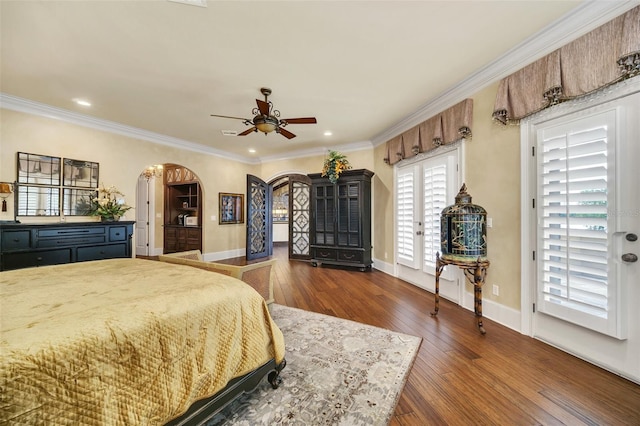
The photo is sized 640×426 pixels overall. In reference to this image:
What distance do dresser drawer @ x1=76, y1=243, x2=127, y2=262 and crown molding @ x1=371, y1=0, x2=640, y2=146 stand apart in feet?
17.9

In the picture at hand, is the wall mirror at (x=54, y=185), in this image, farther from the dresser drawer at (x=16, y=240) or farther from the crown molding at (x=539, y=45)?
the crown molding at (x=539, y=45)

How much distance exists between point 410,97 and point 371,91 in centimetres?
62

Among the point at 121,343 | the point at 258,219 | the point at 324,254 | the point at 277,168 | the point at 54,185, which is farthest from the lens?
the point at 277,168

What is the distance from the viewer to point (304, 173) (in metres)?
6.41

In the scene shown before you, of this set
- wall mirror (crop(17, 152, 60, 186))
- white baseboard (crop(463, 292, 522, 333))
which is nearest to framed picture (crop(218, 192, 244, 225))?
wall mirror (crop(17, 152, 60, 186))

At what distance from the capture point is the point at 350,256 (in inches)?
206

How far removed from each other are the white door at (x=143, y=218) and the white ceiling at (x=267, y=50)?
144 inches

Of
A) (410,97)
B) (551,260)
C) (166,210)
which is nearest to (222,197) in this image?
(166,210)

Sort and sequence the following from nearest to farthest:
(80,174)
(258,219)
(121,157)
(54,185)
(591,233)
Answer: (591,233) < (54,185) < (80,174) < (121,157) < (258,219)

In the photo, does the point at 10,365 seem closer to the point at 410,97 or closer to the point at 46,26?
the point at 46,26

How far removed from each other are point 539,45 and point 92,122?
6.24 meters

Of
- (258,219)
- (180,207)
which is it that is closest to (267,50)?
(258,219)

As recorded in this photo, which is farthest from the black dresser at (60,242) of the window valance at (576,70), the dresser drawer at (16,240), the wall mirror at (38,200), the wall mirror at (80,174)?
the window valance at (576,70)

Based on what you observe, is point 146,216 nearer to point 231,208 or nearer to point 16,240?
point 231,208
